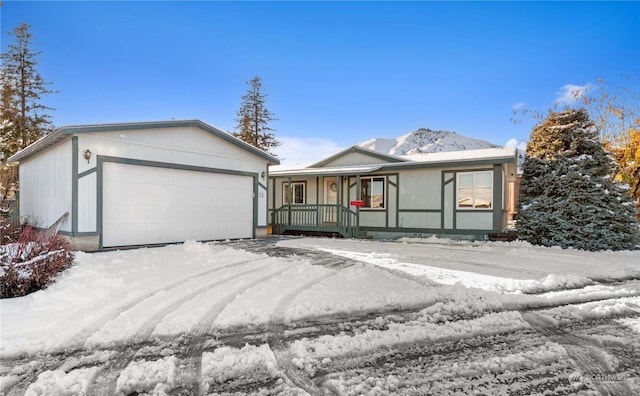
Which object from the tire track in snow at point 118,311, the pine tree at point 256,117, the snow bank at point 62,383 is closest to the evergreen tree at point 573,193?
the tire track in snow at point 118,311

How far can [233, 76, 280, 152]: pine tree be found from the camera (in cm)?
2858

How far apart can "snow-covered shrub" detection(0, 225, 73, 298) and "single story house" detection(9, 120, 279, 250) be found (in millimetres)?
2693

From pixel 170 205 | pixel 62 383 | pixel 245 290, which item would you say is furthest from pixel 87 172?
pixel 62 383

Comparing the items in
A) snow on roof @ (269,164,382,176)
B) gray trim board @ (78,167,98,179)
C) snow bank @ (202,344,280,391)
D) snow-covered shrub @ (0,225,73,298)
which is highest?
snow on roof @ (269,164,382,176)

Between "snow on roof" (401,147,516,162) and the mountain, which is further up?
the mountain

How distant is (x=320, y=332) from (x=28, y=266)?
13.4ft

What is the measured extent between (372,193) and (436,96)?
398 inches

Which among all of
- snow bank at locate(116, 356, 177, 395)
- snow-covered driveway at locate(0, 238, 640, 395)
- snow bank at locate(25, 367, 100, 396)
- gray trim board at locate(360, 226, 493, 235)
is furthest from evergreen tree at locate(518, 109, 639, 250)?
snow bank at locate(25, 367, 100, 396)

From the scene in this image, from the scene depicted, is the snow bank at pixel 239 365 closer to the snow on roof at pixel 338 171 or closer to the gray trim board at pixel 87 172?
the gray trim board at pixel 87 172

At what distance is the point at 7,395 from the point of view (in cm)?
217

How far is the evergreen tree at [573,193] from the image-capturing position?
30.4 ft

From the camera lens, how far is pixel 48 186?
9227mm

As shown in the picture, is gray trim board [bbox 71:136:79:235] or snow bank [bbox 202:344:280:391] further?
gray trim board [bbox 71:136:79:235]

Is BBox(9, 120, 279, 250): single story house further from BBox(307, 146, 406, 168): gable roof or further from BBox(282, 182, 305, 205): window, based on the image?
BBox(307, 146, 406, 168): gable roof
